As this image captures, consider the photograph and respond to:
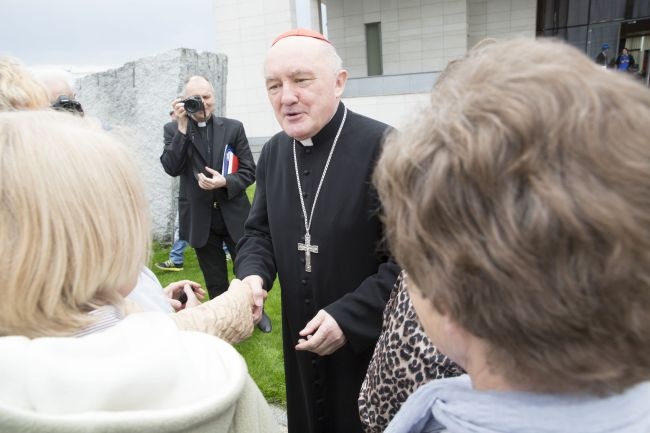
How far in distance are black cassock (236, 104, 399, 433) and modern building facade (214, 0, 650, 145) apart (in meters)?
10.8

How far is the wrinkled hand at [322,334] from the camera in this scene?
162 centimetres

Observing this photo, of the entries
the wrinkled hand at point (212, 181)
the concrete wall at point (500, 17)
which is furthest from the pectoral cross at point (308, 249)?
the concrete wall at point (500, 17)

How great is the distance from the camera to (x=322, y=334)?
163cm

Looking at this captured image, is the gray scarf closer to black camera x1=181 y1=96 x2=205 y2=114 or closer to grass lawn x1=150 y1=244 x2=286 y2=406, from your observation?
grass lawn x1=150 y1=244 x2=286 y2=406

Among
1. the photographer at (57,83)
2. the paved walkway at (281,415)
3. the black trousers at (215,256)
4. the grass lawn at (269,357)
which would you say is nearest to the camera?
the paved walkway at (281,415)

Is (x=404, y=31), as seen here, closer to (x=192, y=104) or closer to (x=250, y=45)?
(x=250, y=45)

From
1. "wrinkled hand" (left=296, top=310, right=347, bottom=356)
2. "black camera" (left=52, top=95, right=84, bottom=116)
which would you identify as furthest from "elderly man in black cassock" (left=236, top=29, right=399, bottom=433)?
"black camera" (left=52, top=95, right=84, bottom=116)

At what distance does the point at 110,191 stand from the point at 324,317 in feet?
3.26

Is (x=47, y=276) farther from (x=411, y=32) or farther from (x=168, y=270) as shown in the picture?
(x=411, y=32)

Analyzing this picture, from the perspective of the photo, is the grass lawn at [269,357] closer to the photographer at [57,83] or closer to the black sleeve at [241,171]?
the black sleeve at [241,171]

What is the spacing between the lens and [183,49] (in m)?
5.96

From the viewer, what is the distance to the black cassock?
76.6 inches

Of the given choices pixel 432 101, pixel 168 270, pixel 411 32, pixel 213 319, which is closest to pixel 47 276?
pixel 213 319

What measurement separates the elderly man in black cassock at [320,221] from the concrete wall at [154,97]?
14.3 ft
